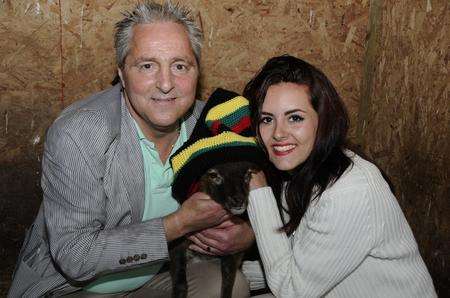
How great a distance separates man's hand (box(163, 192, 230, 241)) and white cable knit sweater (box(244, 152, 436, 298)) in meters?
0.28

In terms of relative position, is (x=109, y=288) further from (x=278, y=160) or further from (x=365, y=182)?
(x=365, y=182)

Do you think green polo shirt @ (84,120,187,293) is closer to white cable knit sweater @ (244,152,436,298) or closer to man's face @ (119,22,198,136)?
man's face @ (119,22,198,136)

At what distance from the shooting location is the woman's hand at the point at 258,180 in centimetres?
266

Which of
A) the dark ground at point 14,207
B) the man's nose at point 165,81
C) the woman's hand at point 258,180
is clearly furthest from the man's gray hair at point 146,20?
the dark ground at point 14,207

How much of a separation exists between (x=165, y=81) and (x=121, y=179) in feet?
1.68

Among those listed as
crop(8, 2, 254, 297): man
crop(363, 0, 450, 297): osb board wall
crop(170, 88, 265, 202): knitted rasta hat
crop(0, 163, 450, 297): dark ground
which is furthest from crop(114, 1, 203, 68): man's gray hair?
crop(0, 163, 450, 297): dark ground

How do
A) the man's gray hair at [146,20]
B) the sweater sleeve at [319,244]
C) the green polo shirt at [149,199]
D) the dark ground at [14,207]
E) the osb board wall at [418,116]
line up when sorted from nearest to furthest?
1. the sweater sleeve at [319,244]
2. the man's gray hair at [146,20]
3. the green polo shirt at [149,199]
4. the osb board wall at [418,116]
5. the dark ground at [14,207]

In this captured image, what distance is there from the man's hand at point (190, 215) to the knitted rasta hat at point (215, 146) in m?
0.10

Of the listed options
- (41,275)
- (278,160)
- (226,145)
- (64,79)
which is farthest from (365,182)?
(64,79)

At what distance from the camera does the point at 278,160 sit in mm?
2590

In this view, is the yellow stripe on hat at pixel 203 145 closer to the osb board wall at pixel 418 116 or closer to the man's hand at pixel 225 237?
the man's hand at pixel 225 237

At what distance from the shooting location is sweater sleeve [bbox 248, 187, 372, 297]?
2.30 meters

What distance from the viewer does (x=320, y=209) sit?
2.36 meters

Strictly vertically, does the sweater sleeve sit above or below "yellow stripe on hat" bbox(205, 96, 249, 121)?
below
